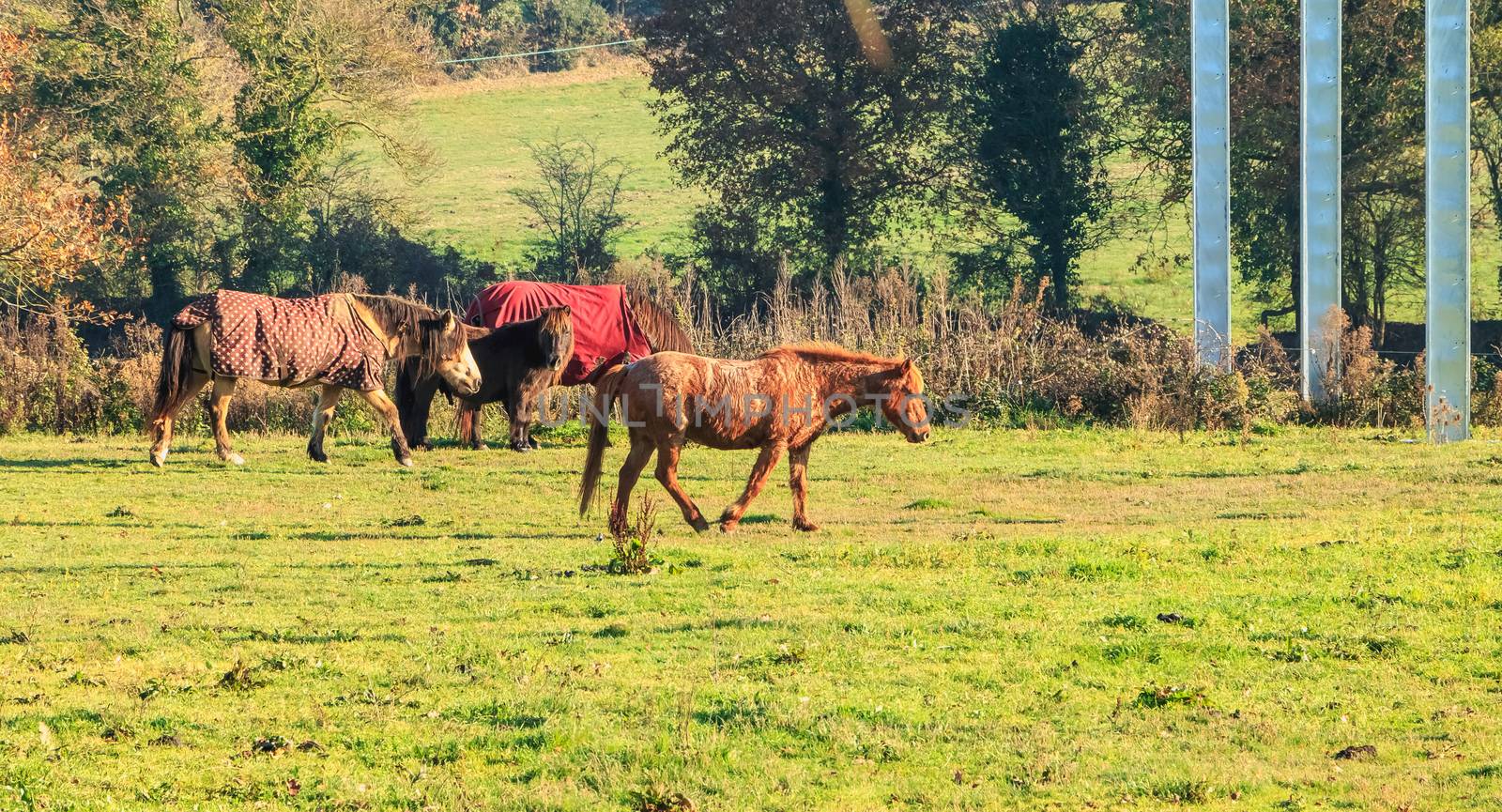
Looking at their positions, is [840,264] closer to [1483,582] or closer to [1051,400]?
[1051,400]

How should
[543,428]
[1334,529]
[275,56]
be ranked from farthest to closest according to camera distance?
[275,56] → [543,428] → [1334,529]

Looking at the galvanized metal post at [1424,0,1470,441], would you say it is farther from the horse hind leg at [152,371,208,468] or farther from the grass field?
Answer: the horse hind leg at [152,371,208,468]

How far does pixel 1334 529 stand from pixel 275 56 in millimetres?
28675

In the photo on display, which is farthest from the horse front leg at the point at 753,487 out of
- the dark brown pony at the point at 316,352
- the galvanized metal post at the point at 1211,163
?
the galvanized metal post at the point at 1211,163

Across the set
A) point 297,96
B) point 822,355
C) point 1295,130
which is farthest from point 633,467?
point 297,96

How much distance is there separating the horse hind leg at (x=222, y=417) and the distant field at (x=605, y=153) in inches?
762

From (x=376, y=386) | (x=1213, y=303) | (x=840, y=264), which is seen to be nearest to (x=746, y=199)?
(x=840, y=264)

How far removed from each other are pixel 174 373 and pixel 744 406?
7.03 meters

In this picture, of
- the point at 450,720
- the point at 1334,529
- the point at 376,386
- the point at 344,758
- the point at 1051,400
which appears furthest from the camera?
the point at 1051,400

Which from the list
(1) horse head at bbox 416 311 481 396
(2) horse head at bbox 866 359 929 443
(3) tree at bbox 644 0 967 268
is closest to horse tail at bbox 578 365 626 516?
(2) horse head at bbox 866 359 929 443

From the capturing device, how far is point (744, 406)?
40.7 ft

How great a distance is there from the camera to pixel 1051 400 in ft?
68.8

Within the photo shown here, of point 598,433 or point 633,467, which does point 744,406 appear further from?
point 598,433

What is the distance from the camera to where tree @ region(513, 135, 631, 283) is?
3809 cm
